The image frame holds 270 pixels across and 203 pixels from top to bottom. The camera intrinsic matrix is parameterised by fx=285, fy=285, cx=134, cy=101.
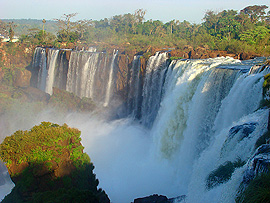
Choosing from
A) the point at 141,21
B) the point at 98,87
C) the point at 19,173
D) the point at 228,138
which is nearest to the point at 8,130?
the point at 98,87

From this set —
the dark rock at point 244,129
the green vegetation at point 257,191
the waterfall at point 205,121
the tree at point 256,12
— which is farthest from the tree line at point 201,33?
the green vegetation at point 257,191

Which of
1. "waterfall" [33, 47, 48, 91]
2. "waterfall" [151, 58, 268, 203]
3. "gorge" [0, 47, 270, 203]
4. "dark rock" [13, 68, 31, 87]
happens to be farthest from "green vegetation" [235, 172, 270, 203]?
"dark rock" [13, 68, 31, 87]

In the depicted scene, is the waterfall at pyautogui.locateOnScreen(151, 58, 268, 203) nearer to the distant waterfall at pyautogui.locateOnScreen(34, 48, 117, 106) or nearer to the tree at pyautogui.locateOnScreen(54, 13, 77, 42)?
the distant waterfall at pyautogui.locateOnScreen(34, 48, 117, 106)

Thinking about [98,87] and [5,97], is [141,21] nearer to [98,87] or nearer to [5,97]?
[98,87]

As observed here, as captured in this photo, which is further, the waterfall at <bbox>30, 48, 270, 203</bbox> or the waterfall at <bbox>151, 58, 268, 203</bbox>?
the waterfall at <bbox>30, 48, 270, 203</bbox>

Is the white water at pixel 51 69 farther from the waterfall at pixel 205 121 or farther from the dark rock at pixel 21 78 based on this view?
the waterfall at pixel 205 121

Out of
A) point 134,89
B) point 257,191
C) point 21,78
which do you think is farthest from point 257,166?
point 21,78

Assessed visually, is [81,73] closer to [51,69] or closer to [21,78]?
[51,69]
